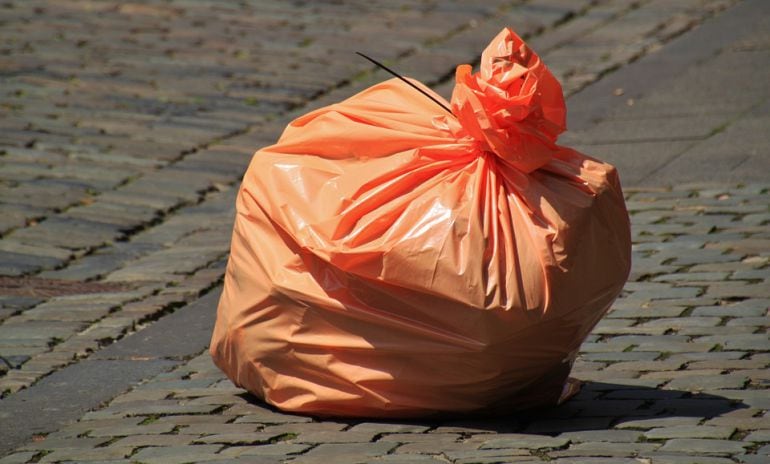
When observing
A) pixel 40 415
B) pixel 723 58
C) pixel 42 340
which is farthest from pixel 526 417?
pixel 723 58

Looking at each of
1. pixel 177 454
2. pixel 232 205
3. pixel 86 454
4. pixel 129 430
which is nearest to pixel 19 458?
Result: pixel 86 454

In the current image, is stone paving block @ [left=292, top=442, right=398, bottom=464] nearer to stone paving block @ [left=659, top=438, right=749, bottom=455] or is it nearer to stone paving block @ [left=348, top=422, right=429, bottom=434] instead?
stone paving block @ [left=348, top=422, right=429, bottom=434]

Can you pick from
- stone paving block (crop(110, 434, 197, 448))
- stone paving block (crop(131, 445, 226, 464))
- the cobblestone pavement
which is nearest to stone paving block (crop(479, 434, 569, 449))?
the cobblestone pavement

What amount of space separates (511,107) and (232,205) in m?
3.36

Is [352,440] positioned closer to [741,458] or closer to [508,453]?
[508,453]

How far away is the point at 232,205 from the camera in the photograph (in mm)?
7121

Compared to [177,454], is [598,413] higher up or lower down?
higher up

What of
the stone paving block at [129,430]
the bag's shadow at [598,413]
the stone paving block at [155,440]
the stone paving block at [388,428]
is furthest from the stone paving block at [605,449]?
the stone paving block at [129,430]

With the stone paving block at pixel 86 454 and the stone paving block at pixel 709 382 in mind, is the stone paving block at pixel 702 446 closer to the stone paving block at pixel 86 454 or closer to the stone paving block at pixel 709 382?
the stone paving block at pixel 709 382

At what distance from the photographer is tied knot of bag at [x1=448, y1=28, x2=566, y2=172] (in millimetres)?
3959

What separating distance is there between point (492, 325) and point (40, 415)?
Result: 1.62 metres

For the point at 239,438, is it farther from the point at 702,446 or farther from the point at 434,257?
the point at 702,446

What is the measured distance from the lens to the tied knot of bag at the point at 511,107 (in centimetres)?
396

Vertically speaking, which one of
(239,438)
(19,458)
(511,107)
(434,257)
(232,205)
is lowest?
(19,458)
